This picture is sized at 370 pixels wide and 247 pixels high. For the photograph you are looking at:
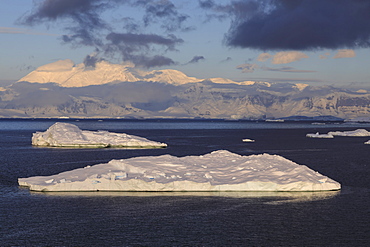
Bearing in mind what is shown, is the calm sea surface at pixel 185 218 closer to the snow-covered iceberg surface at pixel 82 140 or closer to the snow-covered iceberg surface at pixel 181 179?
the snow-covered iceberg surface at pixel 181 179

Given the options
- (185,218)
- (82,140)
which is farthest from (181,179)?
(82,140)

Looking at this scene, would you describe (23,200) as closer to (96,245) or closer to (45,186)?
(45,186)

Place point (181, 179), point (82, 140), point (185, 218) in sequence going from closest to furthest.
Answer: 1. point (185, 218)
2. point (181, 179)
3. point (82, 140)

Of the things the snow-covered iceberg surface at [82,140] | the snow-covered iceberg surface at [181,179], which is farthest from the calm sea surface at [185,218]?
the snow-covered iceberg surface at [82,140]

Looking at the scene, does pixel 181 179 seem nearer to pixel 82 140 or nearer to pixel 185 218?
pixel 185 218

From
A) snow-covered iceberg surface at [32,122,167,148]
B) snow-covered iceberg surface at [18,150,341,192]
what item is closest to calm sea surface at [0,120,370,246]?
snow-covered iceberg surface at [18,150,341,192]

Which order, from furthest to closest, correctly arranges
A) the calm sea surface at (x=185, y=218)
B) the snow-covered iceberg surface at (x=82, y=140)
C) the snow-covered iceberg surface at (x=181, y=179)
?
the snow-covered iceberg surface at (x=82, y=140)
the snow-covered iceberg surface at (x=181, y=179)
the calm sea surface at (x=185, y=218)
